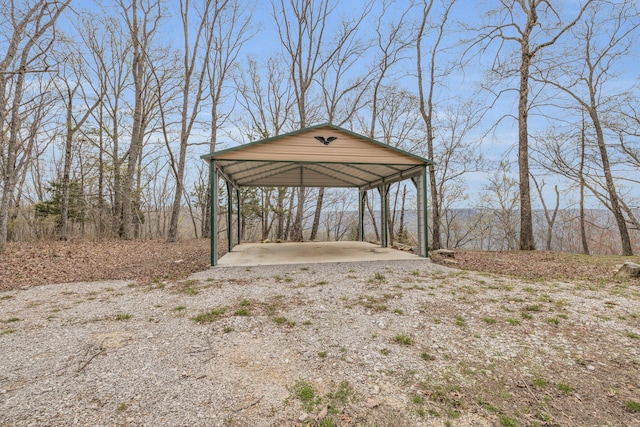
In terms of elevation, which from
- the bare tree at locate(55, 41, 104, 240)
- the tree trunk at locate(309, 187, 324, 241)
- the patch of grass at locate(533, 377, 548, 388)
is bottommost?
the patch of grass at locate(533, 377, 548, 388)

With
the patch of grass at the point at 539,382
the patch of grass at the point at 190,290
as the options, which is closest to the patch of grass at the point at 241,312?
the patch of grass at the point at 190,290

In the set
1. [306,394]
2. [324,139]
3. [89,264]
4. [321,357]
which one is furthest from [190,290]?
[324,139]

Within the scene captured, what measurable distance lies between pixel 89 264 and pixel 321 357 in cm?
724

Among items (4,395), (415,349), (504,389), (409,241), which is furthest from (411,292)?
(409,241)

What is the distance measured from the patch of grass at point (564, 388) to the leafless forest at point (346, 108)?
29.6ft

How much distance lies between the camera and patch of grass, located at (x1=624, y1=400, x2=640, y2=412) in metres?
2.17

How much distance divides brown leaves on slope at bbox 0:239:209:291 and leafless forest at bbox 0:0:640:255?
151cm

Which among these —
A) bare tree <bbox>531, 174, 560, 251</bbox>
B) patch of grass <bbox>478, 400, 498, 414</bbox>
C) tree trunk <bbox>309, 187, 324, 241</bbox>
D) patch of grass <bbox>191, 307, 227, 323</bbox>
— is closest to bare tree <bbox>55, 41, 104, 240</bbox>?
tree trunk <bbox>309, 187, 324, 241</bbox>

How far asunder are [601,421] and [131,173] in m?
14.6

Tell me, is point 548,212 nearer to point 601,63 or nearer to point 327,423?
point 601,63

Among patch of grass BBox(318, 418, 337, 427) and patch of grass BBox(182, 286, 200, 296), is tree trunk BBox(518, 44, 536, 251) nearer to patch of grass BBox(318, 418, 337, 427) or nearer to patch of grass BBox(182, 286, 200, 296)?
patch of grass BBox(182, 286, 200, 296)

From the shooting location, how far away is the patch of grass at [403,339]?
10.6 ft

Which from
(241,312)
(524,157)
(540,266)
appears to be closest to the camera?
(241,312)

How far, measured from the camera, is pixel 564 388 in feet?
7.96
